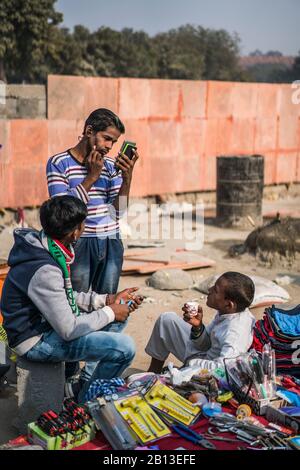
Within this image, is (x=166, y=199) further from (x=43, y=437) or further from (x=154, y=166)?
(x=43, y=437)

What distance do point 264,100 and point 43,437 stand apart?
1154cm

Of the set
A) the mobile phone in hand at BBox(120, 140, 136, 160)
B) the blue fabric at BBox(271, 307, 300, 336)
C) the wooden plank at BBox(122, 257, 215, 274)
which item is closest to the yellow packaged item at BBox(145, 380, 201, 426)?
the blue fabric at BBox(271, 307, 300, 336)

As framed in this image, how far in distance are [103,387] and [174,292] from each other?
3399 mm

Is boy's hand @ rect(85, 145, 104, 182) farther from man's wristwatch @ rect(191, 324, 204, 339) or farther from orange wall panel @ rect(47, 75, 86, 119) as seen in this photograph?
orange wall panel @ rect(47, 75, 86, 119)

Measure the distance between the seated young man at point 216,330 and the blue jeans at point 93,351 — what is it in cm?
44

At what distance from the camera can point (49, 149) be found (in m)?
10.0

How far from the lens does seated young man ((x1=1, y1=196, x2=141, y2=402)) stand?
3.06 meters

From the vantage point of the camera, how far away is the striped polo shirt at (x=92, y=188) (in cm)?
374

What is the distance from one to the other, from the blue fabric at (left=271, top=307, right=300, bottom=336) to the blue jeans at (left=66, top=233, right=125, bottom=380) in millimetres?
1016

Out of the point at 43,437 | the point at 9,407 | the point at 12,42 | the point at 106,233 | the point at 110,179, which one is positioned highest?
the point at 12,42

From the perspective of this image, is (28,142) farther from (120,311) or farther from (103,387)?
(103,387)

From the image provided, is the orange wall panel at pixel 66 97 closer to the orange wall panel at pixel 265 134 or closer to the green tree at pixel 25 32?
the orange wall panel at pixel 265 134

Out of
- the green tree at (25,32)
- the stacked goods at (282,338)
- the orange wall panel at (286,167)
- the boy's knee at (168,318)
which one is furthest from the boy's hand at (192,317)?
the green tree at (25,32)

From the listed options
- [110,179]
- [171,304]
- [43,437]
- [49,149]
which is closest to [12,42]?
[49,149]
